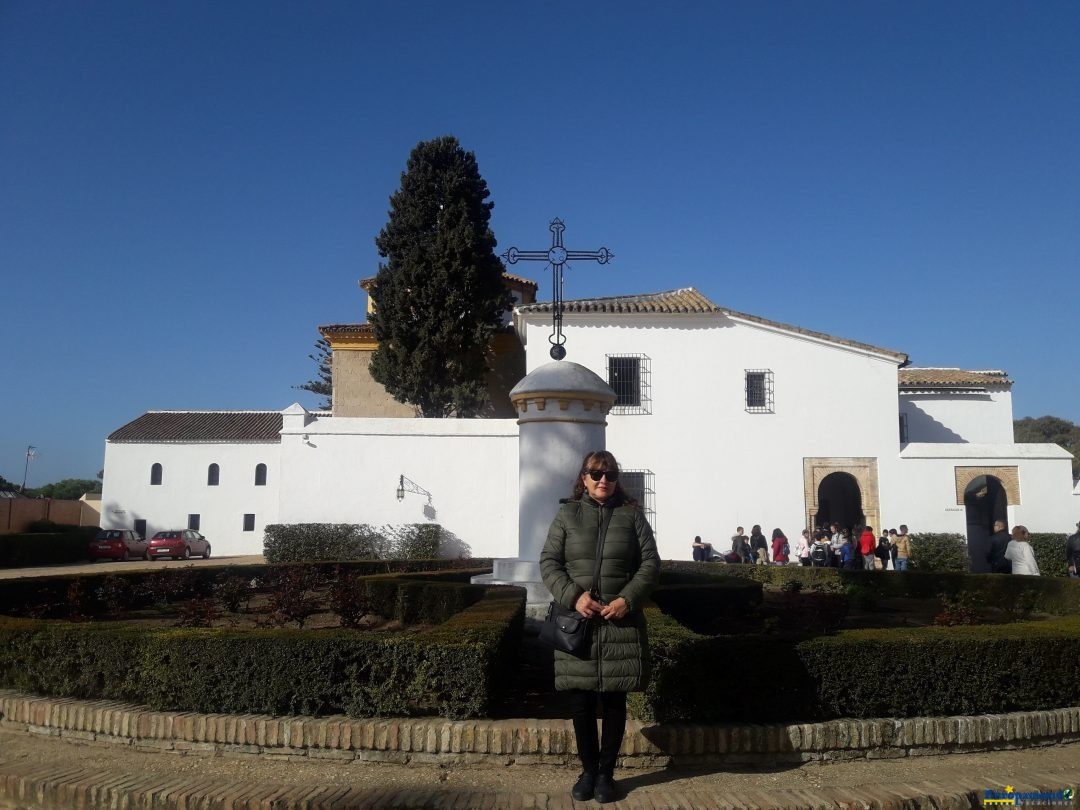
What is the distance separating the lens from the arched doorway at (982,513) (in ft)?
75.0

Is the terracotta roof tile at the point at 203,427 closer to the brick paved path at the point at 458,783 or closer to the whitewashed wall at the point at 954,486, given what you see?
the whitewashed wall at the point at 954,486

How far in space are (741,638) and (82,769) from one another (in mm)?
3781

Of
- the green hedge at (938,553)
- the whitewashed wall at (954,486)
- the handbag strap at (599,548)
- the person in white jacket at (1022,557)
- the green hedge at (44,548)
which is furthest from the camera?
the green hedge at (44,548)

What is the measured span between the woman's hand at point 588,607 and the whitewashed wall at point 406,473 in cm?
1580

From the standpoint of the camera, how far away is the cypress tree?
24094 millimetres

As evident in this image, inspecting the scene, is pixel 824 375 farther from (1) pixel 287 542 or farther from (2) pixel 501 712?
(2) pixel 501 712

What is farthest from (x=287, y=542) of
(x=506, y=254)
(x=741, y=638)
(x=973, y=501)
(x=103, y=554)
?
(x=973, y=501)

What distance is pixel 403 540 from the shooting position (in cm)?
1911

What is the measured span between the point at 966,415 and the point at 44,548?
31.9 meters

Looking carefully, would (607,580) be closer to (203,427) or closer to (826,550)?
(826,550)

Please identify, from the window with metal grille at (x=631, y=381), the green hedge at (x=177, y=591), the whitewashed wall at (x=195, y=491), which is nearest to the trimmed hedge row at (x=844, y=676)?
the green hedge at (x=177, y=591)

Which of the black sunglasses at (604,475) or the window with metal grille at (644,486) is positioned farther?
the window with metal grille at (644,486)

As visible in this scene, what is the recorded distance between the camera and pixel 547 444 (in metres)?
8.66

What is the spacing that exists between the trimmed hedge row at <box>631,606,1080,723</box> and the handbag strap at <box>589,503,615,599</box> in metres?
1.00
